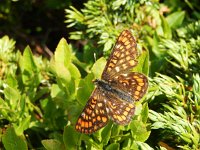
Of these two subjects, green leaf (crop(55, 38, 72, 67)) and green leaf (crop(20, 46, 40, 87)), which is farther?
green leaf (crop(20, 46, 40, 87))

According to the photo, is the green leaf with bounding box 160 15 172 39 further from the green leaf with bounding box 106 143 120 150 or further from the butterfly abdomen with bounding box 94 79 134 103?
the green leaf with bounding box 106 143 120 150

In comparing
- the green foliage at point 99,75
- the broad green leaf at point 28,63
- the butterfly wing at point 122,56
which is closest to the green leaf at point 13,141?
the green foliage at point 99,75

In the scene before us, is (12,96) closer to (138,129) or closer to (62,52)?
(62,52)

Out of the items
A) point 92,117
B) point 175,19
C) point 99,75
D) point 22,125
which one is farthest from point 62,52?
point 175,19

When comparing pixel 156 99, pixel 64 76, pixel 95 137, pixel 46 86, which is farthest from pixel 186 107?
pixel 46 86

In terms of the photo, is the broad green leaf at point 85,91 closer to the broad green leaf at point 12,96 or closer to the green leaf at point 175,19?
the broad green leaf at point 12,96

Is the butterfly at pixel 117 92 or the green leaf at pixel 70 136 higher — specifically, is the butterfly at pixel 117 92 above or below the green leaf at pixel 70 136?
above

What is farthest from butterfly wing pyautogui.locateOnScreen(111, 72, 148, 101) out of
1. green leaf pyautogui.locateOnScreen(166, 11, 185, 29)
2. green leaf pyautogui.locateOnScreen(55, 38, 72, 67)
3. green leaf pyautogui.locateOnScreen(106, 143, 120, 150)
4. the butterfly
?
green leaf pyautogui.locateOnScreen(166, 11, 185, 29)
